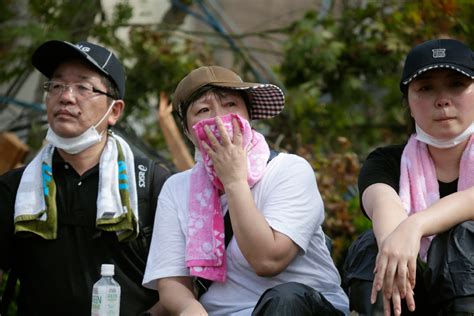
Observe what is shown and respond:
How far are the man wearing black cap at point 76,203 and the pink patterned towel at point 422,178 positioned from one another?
1.35 m

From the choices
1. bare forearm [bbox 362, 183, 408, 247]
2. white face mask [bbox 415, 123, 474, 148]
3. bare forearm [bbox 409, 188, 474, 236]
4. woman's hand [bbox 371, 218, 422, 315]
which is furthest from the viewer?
white face mask [bbox 415, 123, 474, 148]

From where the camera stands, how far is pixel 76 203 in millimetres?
4488

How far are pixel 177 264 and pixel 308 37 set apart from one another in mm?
4341

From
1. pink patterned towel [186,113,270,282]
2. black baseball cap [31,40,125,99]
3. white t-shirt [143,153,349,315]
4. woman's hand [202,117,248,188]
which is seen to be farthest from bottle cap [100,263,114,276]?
black baseball cap [31,40,125,99]

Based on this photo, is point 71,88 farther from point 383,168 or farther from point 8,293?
point 383,168

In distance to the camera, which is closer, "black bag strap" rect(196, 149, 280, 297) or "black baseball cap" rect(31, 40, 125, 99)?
"black bag strap" rect(196, 149, 280, 297)

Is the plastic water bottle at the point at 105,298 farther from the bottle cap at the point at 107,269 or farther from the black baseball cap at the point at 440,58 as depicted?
the black baseball cap at the point at 440,58

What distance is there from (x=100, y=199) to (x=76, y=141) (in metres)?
0.35

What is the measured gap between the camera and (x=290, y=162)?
158 inches

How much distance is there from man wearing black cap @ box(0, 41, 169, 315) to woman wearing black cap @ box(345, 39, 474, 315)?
48.0 inches

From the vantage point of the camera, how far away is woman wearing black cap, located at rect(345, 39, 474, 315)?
3361mm

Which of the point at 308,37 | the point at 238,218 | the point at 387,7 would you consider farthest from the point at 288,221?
the point at 387,7

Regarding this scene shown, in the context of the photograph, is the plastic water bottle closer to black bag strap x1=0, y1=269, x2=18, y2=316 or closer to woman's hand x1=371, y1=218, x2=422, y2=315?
black bag strap x1=0, y1=269, x2=18, y2=316

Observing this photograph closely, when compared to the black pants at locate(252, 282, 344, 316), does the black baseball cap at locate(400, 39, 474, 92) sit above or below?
above
